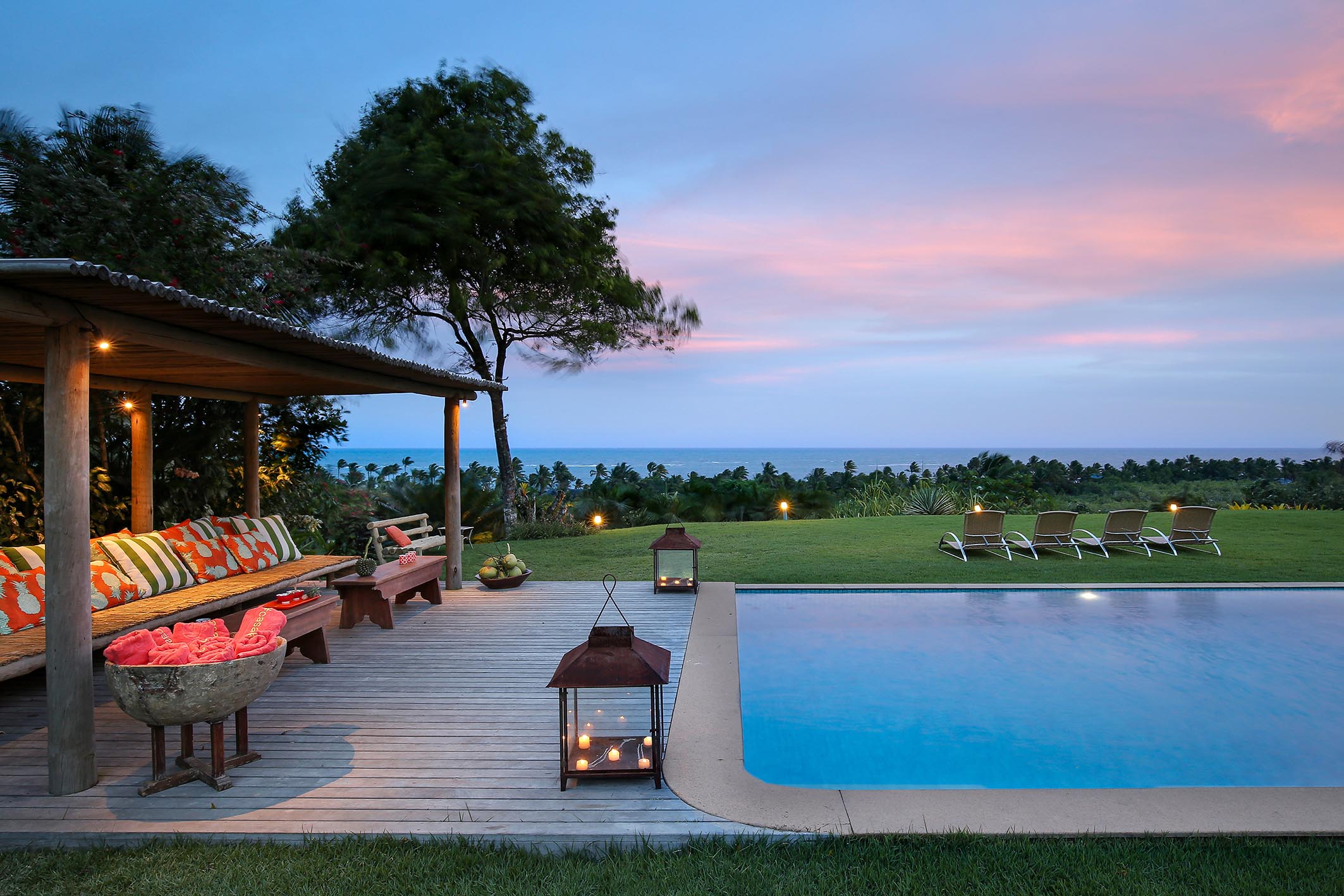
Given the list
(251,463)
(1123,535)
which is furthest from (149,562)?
(1123,535)

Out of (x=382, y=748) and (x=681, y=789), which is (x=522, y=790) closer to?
(x=681, y=789)

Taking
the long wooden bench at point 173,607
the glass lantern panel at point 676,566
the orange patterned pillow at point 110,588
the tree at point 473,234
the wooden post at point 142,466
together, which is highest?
the tree at point 473,234

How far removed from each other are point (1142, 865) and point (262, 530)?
744 centimetres

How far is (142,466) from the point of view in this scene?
6.75m

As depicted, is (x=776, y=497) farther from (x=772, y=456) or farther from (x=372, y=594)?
(x=772, y=456)

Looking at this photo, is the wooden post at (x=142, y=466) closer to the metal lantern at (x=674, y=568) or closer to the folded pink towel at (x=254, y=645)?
the folded pink towel at (x=254, y=645)

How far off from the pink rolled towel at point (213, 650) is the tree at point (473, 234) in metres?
9.61

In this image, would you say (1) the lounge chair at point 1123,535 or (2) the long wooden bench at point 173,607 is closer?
(2) the long wooden bench at point 173,607

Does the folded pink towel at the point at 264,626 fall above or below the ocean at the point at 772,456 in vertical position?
below

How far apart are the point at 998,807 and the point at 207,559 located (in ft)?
21.2

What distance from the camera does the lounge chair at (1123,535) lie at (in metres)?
10.2

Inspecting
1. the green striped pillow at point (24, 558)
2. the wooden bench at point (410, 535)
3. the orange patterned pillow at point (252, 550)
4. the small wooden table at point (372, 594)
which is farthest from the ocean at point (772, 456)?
the green striped pillow at point (24, 558)

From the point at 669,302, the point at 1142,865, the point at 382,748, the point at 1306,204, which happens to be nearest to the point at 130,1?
the point at 669,302

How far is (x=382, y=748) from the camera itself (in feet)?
12.1
